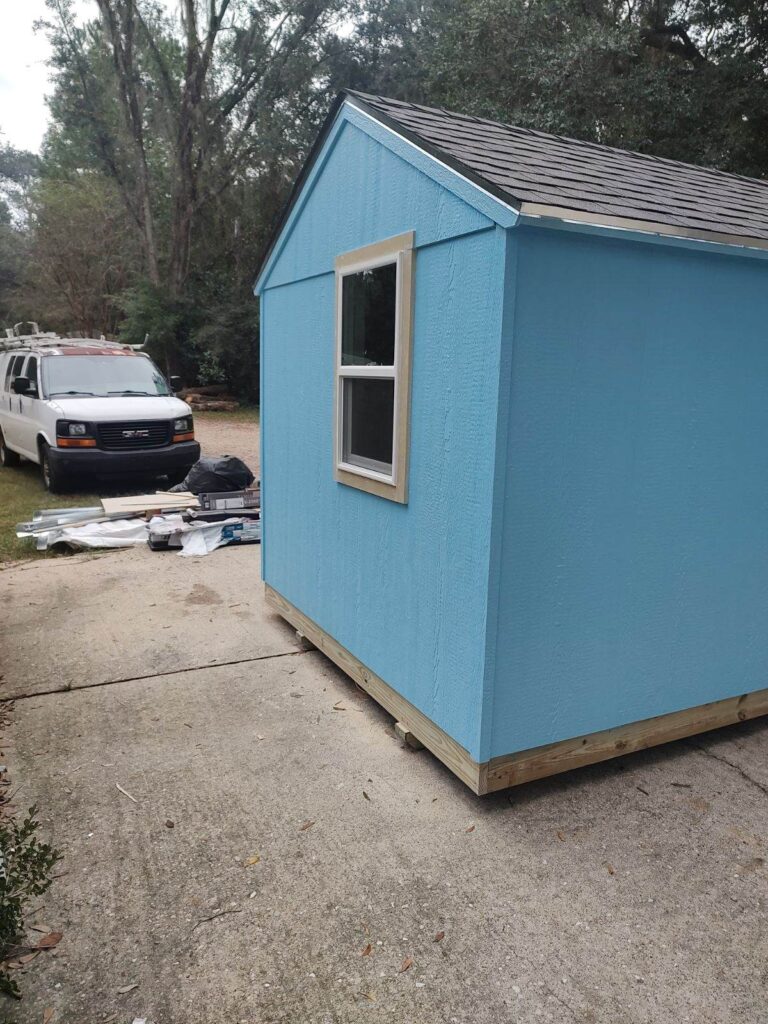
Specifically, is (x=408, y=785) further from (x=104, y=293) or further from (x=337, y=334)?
(x=104, y=293)

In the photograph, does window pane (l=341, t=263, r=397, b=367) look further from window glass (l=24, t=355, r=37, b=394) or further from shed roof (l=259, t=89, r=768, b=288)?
window glass (l=24, t=355, r=37, b=394)

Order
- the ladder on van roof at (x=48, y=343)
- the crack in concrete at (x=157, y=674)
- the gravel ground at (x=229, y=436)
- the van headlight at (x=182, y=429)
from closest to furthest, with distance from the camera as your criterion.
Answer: the crack in concrete at (x=157, y=674)
the van headlight at (x=182, y=429)
the ladder on van roof at (x=48, y=343)
the gravel ground at (x=229, y=436)

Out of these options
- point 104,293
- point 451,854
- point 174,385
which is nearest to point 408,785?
point 451,854

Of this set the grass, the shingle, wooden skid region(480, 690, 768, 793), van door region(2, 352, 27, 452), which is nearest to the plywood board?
the grass

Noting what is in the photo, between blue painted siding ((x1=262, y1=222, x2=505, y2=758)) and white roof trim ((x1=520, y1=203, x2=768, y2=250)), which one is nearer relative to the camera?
white roof trim ((x1=520, y1=203, x2=768, y2=250))

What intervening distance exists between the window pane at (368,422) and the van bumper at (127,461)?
20.3 ft

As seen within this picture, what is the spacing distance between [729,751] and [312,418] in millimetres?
2864

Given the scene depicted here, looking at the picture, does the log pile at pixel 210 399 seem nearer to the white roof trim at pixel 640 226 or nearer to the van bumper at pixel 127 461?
the van bumper at pixel 127 461

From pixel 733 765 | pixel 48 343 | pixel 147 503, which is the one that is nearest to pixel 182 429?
pixel 147 503

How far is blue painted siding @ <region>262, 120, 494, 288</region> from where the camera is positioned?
303 cm

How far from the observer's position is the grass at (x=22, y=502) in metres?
7.11

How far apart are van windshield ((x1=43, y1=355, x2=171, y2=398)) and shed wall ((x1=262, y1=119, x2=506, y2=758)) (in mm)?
6013

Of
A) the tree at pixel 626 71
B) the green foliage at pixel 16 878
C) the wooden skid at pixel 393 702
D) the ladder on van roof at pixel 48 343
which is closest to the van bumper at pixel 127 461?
the ladder on van roof at pixel 48 343

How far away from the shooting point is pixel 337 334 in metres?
3.90
